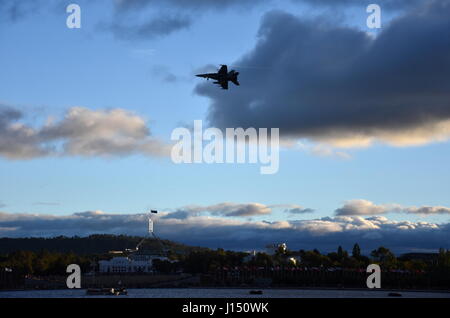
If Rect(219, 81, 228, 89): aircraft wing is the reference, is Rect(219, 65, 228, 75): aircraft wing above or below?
above

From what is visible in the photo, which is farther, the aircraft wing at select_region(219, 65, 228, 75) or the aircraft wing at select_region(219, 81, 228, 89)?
the aircraft wing at select_region(219, 65, 228, 75)

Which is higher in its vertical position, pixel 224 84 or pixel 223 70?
pixel 223 70

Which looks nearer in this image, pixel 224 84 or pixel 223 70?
pixel 224 84

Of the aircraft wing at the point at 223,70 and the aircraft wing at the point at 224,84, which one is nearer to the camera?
the aircraft wing at the point at 224,84

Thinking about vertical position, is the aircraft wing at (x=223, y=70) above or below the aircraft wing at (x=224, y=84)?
above
